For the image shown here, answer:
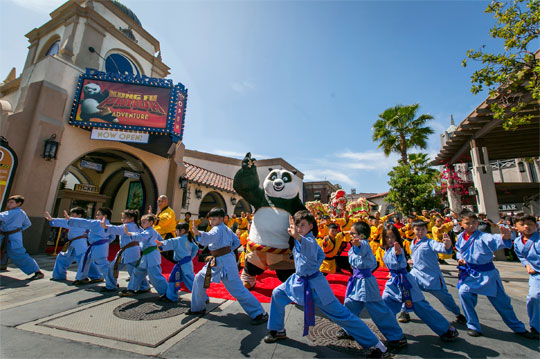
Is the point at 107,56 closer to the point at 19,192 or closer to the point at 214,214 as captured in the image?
the point at 19,192

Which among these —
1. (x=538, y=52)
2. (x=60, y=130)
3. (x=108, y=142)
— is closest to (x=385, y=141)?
(x=538, y=52)

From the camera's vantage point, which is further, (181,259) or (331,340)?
(181,259)

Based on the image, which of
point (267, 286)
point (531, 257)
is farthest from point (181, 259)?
point (531, 257)

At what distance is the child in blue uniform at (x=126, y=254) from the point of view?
14.2 feet

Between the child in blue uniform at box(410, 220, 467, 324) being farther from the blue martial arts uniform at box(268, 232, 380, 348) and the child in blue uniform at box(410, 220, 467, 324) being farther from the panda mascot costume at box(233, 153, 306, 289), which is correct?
the panda mascot costume at box(233, 153, 306, 289)

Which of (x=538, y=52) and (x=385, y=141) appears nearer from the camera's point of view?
(x=538, y=52)

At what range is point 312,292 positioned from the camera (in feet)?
8.76

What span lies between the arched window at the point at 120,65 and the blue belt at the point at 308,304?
468 inches

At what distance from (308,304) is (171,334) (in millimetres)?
1549

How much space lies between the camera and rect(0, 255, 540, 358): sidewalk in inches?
96.1

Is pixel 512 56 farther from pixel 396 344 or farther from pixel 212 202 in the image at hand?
pixel 212 202

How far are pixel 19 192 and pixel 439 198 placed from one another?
57.3 feet

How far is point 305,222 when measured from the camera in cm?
286

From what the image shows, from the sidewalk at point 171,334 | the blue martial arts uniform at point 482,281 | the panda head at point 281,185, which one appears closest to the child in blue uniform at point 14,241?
the sidewalk at point 171,334
